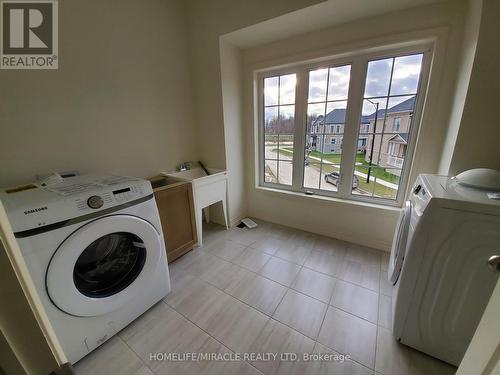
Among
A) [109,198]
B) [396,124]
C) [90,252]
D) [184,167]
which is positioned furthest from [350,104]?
[90,252]

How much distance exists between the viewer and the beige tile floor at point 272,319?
1.10 m

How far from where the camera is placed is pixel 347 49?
5.87ft

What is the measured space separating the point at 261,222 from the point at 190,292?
1.30 metres

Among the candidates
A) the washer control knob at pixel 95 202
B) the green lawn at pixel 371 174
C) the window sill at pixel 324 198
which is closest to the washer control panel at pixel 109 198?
the washer control knob at pixel 95 202

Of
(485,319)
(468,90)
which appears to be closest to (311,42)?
(468,90)

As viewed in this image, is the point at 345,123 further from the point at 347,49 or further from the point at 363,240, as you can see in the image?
the point at 363,240

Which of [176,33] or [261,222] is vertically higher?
[176,33]

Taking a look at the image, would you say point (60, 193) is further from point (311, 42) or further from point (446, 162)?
point (446, 162)

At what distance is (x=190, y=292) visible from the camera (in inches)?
61.9

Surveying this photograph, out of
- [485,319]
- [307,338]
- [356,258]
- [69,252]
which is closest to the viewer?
[485,319]

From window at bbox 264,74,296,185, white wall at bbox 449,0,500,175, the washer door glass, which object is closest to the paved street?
window at bbox 264,74,296,185

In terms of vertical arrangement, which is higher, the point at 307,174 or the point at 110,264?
the point at 307,174

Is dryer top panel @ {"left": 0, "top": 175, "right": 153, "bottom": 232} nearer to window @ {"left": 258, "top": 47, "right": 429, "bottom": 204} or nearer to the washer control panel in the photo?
the washer control panel

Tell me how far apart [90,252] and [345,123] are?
7.48 feet
